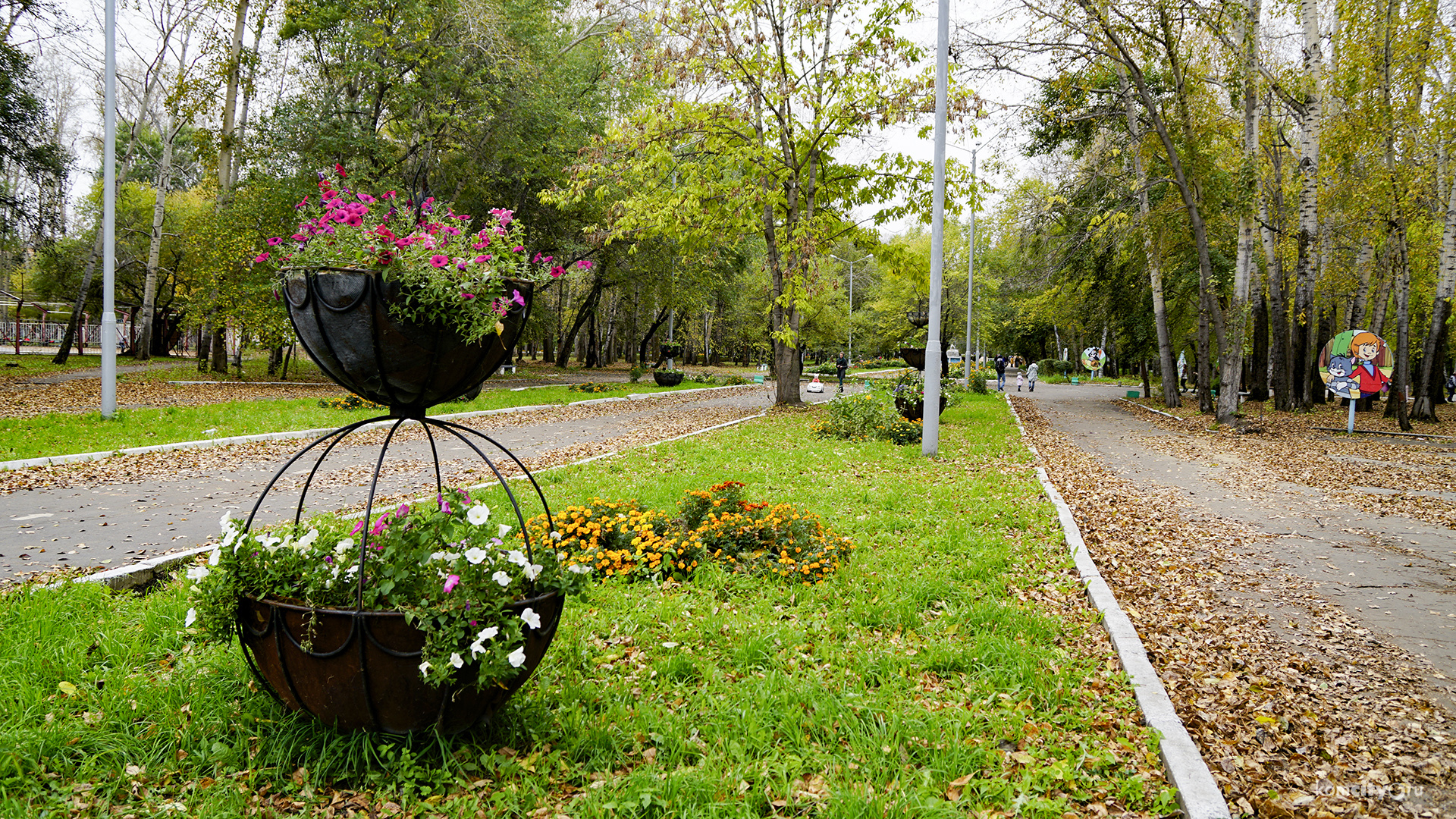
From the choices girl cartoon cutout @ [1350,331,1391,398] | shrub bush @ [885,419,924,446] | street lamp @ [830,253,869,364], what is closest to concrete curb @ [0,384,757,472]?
shrub bush @ [885,419,924,446]

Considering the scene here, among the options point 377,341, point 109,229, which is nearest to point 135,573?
point 377,341

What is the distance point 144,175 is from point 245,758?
4561 centimetres

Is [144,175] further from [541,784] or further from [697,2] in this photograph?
[541,784]

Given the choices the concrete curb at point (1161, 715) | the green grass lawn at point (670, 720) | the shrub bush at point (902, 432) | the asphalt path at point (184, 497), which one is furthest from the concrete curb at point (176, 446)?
the shrub bush at point (902, 432)

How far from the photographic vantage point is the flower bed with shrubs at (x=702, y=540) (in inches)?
200

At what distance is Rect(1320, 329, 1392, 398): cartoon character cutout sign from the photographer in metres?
16.1

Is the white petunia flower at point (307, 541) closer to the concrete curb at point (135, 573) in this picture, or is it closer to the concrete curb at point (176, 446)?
the concrete curb at point (135, 573)

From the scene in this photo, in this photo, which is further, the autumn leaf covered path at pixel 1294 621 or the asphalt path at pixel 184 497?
the asphalt path at pixel 184 497

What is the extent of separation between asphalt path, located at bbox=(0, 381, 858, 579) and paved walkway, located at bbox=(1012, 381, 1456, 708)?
7719mm

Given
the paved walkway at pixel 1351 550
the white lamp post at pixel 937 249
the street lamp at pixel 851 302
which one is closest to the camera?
the paved walkway at pixel 1351 550

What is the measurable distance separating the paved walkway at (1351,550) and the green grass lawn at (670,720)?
193 centimetres

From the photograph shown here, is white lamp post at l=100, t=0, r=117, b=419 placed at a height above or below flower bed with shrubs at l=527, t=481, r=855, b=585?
above

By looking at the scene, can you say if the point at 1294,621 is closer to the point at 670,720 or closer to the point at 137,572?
the point at 670,720

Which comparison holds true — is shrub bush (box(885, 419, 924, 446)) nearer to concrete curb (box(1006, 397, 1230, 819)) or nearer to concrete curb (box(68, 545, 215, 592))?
concrete curb (box(1006, 397, 1230, 819))
